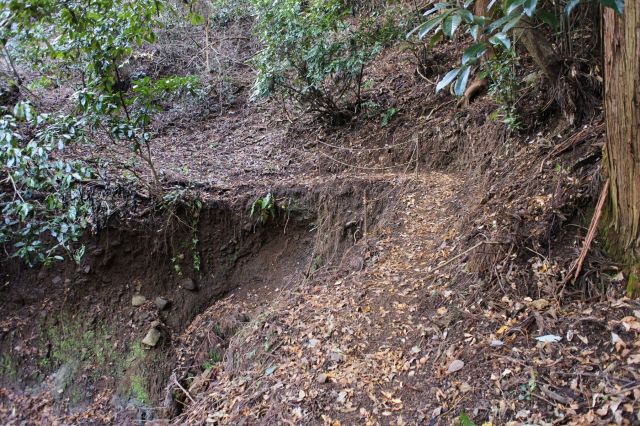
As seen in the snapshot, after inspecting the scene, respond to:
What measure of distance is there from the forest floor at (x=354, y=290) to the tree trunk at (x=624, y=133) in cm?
21

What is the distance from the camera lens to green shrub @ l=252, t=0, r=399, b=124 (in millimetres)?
6660

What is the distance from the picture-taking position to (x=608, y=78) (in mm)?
2492

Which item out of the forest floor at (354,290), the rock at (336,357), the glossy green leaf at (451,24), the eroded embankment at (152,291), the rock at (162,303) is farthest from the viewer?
the rock at (162,303)

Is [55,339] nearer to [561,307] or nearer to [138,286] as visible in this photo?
[138,286]

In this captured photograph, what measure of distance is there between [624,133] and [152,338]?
18.5 feet

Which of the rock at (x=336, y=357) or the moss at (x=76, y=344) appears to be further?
the moss at (x=76, y=344)

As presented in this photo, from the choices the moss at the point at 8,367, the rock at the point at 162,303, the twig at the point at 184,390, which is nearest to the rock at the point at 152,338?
the rock at the point at 162,303

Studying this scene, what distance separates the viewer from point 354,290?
4.54 metres

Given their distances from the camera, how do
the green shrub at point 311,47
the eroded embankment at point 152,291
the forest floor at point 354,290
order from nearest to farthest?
the forest floor at point 354,290, the eroded embankment at point 152,291, the green shrub at point 311,47

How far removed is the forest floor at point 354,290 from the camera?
2928mm

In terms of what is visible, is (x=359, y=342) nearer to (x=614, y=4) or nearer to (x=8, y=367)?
(x=614, y=4)

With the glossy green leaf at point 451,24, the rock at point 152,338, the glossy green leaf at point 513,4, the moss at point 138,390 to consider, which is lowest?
the moss at point 138,390

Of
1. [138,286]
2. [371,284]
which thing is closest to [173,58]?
[138,286]

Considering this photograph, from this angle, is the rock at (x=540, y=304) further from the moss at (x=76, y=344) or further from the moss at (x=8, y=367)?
the moss at (x=8, y=367)
